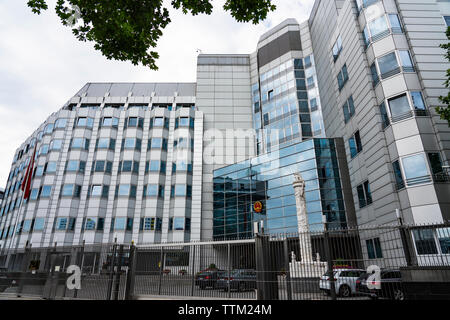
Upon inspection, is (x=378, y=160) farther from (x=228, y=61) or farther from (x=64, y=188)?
(x=64, y=188)

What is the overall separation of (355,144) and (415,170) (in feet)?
24.1

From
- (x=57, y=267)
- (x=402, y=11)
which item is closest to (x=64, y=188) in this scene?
(x=57, y=267)

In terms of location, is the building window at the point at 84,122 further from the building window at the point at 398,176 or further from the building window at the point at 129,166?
the building window at the point at 398,176

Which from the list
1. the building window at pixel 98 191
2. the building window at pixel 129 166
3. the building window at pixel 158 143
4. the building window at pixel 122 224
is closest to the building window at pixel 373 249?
the building window at pixel 122 224

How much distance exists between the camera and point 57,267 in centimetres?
1098

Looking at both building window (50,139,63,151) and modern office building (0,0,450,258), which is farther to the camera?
building window (50,139,63,151)

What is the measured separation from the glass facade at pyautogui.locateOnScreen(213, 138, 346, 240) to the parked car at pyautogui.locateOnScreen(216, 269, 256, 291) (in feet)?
61.5

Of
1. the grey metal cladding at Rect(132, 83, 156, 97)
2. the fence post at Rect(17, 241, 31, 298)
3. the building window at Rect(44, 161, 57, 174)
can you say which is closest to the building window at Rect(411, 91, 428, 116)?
the fence post at Rect(17, 241, 31, 298)

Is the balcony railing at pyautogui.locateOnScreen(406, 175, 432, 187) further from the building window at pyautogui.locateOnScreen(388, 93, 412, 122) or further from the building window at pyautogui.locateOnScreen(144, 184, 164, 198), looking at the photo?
the building window at pyautogui.locateOnScreen(144, 184, 164, 198)

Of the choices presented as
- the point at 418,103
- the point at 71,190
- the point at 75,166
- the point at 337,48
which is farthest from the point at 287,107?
the point at 71,190

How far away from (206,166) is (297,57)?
2265 centimetres

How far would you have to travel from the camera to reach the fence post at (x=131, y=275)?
9.88 metres

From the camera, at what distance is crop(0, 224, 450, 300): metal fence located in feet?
25.2

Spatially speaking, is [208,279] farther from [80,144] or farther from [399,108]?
[80,144]
